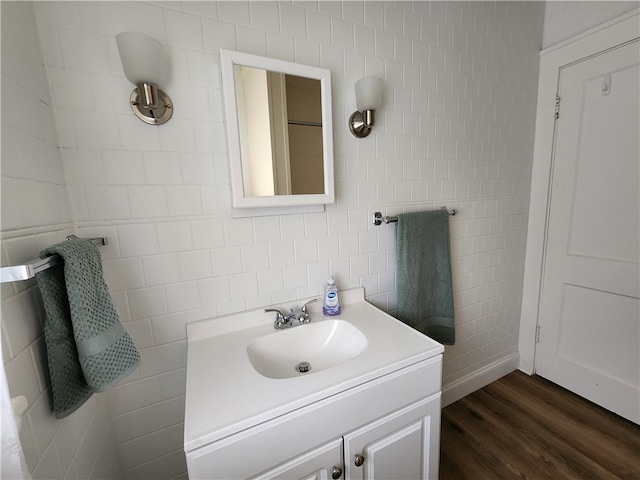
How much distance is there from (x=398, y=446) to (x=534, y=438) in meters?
1.11

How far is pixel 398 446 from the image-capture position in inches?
36.5

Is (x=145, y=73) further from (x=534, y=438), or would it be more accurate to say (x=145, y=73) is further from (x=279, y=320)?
(x=534, y=438)

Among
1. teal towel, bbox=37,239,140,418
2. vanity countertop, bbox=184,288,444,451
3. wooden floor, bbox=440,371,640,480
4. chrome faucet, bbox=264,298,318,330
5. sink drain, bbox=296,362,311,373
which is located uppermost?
teal towel, bbox=37,239,140,418

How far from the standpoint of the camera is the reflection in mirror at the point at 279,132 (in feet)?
3.20

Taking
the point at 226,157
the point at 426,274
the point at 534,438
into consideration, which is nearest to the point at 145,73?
the point at 226,157

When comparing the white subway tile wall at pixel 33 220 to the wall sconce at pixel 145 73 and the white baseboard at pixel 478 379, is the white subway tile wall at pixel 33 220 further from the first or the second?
the white baseboard at pixel 478 379

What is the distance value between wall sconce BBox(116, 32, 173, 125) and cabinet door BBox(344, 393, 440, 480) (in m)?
1.18

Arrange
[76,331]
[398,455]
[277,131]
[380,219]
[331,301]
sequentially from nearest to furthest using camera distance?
[76,331]
[398,455]
[277,131]
[331,301]
[380,219]

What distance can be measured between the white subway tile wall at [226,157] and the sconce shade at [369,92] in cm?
7

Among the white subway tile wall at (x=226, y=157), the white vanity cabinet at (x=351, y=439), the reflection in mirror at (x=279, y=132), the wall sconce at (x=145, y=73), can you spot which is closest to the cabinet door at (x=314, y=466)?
the white vanity cabinet at (x=351, y=439)

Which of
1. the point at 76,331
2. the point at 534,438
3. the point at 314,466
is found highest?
the point at 76,331

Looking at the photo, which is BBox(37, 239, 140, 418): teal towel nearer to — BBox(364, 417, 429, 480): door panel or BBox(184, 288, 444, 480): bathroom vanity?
BBox(184, 288, 444, 480): bathroom vanity

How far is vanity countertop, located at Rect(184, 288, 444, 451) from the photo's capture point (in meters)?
0.67

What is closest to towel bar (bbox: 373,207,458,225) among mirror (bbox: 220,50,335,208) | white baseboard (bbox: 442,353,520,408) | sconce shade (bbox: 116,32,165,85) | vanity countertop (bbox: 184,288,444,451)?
mirror (bbox: 220,50,335,208)
